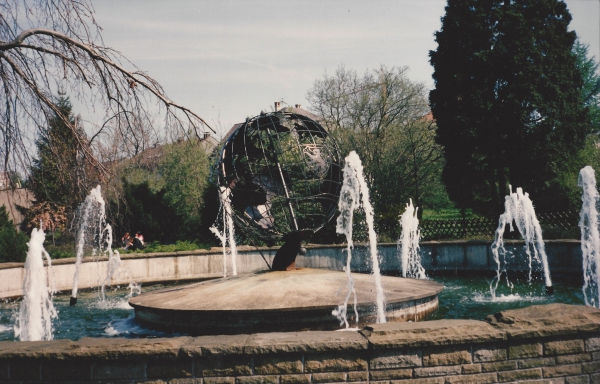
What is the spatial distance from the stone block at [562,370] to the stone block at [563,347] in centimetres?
12

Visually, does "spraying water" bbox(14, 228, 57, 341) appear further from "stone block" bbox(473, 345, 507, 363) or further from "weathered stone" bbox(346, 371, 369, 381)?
"stone block" bbox(473, 345, 507, 363)

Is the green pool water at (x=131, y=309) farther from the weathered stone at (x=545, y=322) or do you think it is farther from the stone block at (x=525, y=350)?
the stone block at (x=525, y=350)

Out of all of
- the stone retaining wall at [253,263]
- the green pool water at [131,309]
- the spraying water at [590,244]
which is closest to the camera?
the green pool water at [131,309]

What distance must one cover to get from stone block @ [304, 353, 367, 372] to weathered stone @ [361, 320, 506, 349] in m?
0.21

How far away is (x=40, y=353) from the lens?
4656 millimetres

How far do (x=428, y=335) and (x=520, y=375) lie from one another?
936 millimetres

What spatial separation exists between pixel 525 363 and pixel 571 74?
23412mm

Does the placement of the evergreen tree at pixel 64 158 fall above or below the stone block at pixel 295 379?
above

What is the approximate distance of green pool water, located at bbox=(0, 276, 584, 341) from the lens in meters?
9.54

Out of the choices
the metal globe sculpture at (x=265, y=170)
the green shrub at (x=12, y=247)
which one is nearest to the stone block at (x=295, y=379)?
the metal globe sculpture at (x=265, y=170)

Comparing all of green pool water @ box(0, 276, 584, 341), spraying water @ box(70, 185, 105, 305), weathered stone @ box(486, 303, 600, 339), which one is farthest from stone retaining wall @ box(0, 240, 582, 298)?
weathered stone @ box(486, 303, 600, 339)

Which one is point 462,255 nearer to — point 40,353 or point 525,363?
point 525,363

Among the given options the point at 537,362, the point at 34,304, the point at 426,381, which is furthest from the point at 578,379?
the point at 34,304

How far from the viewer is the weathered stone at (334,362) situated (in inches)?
181
